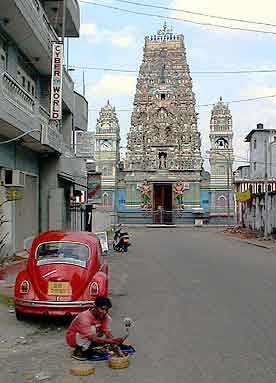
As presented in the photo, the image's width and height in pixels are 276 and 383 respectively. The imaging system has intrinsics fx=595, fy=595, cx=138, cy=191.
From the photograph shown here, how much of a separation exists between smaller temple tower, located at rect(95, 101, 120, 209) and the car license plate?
6565cm

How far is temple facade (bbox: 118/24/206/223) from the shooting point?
245 ft

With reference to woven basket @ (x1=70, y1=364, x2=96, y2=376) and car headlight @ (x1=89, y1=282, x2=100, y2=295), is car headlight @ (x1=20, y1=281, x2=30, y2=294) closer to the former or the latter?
car headlight @ (x1=89, y1=282, x2=100, y2=295)

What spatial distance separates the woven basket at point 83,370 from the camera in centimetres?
669

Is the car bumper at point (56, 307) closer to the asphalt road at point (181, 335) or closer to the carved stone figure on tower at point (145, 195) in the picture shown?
the asphalt road at point (181, 335)

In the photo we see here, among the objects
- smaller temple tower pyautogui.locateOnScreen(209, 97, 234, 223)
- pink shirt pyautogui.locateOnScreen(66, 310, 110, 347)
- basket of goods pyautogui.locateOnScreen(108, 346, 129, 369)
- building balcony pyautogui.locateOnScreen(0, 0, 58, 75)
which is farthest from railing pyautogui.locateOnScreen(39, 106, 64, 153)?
smaller temple tower pyautogui.locateOnScreen(209, 97, 234, 223)

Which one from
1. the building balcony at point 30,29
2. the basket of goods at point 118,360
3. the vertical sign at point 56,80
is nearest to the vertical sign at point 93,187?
the building balcony at point 30,29

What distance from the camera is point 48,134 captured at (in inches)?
836

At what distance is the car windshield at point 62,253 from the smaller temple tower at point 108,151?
64.5 meters

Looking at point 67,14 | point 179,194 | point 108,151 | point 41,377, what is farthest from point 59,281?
point 108,151

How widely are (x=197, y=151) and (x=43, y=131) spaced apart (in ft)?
185

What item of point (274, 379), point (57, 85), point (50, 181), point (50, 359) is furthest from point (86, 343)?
point (50, 181)

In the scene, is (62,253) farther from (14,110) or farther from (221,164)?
(221,164)

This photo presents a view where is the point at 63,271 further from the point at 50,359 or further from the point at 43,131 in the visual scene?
the point at 43,131

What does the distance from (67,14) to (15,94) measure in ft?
36.8
